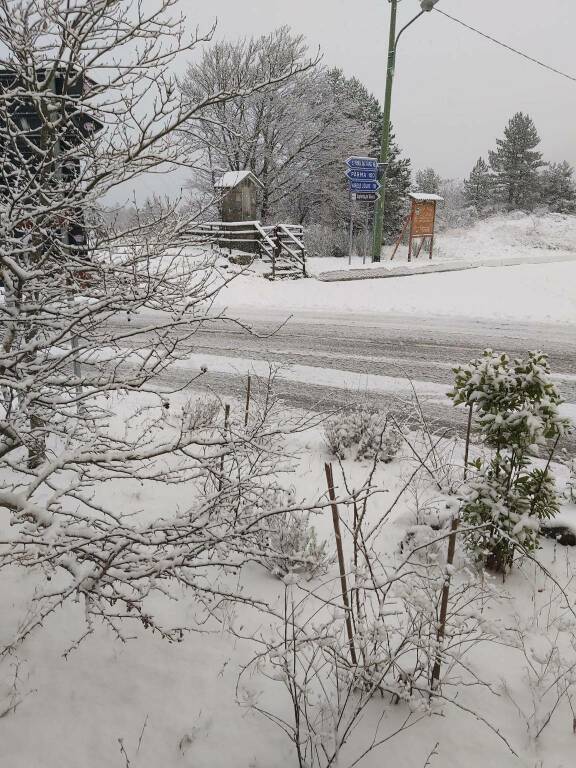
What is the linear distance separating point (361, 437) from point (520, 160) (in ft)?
146

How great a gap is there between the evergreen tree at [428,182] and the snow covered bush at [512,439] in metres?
40.2

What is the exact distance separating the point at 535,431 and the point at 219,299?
35.5 feet

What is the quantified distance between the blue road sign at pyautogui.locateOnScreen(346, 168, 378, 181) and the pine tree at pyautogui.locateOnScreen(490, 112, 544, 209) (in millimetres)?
31542

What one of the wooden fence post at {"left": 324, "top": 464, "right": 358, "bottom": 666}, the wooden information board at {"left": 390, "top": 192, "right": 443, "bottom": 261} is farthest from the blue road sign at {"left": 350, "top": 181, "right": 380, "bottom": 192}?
the wooden fence post at {"left": 324, "top": 464, "right": 358, "bottom": 666}

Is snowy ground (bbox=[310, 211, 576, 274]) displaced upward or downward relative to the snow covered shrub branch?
upward

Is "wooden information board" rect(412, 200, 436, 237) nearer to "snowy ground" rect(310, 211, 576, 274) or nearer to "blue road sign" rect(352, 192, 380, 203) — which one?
"snowy ground" rect(310, 211, 576, 274)

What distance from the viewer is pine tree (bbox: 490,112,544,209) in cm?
4031

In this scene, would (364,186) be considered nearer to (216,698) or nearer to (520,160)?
(216,698)

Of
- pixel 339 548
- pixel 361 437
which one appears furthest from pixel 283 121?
pixel 339 548

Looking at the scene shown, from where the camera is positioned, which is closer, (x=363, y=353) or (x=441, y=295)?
(x=363, y=353)

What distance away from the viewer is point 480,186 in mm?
45406

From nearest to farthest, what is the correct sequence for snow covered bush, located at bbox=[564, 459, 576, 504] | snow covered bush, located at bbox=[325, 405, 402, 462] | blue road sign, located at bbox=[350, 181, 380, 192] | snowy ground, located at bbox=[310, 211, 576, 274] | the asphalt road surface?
snow covered bush, located at bbox=[564, 459, 576, 504] < snow covered bush, located at bbox=[325, 405, 402, 462] < the asphalt road surface < blue road sign, located at bbox=[350, 181, 380, 192] < snowy ground, located at bbox=[310, 211, 576, 274]

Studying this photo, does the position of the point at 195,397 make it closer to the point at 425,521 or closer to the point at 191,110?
the point at 425,521

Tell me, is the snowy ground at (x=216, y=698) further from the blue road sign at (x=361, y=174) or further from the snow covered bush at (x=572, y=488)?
the blue road sign at (x=361, y=174)
